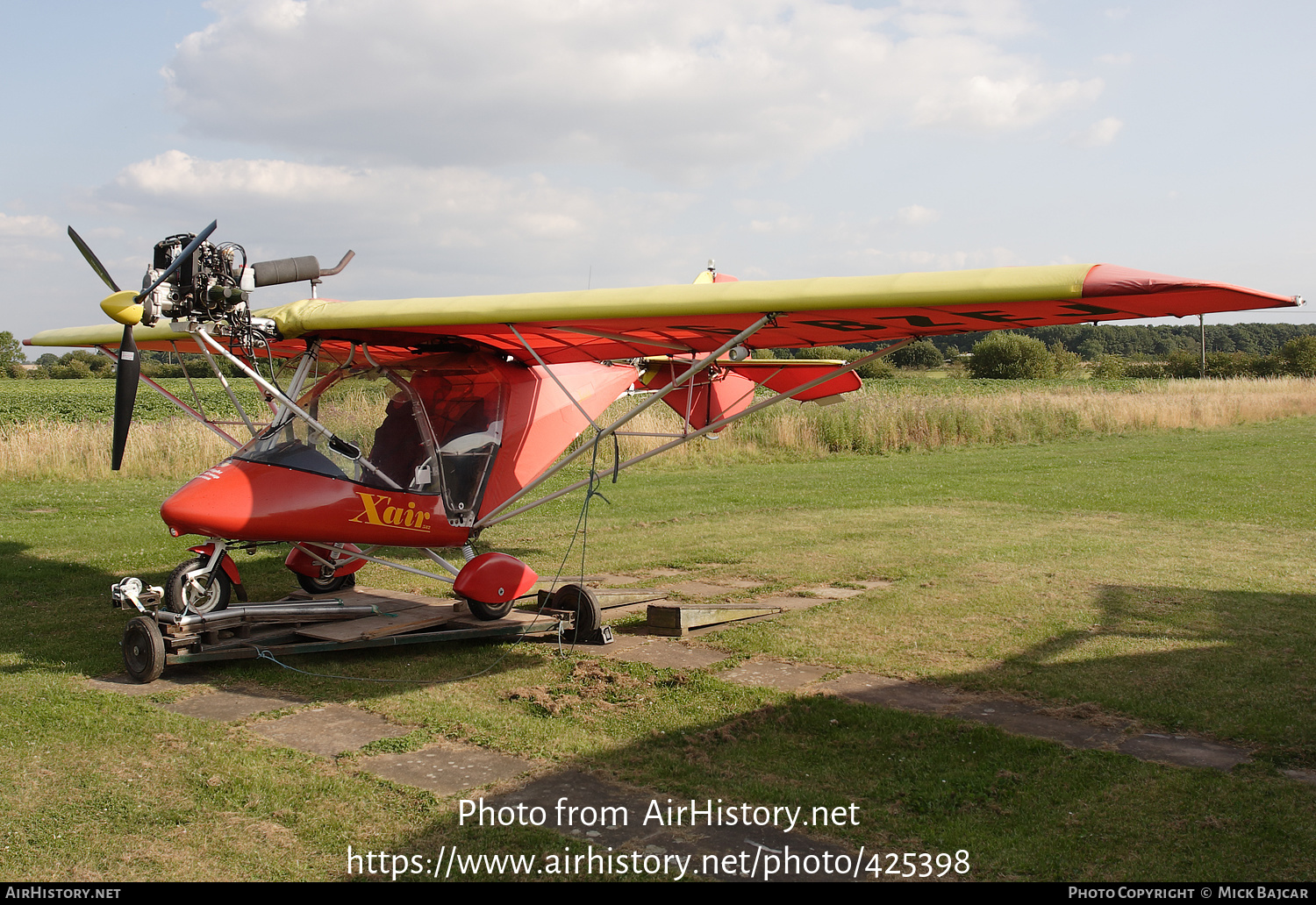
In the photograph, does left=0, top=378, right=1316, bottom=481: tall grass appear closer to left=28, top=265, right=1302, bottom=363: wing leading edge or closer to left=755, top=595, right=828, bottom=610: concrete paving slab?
left=28, top=265, right=1302, bottom=363: wing leading edge

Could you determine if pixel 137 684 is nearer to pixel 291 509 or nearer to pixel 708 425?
pixel 291 509

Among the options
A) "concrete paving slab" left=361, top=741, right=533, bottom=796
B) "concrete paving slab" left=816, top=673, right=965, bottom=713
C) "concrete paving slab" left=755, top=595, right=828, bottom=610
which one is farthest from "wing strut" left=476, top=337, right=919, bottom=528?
"concrete paving slab" left=361, top=741, right=533, bottom=796

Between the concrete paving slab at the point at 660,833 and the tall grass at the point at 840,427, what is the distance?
12.5ft

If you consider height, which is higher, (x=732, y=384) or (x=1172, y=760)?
(x=732, y=384)

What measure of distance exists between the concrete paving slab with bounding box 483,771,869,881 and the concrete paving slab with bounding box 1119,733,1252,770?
2.04 metres

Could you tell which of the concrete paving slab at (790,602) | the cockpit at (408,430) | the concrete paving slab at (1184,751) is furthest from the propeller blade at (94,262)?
the concrete paving slab at (1184,751)

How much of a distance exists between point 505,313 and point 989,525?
866 centimetres

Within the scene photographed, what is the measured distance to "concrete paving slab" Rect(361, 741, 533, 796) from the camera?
15.3ft

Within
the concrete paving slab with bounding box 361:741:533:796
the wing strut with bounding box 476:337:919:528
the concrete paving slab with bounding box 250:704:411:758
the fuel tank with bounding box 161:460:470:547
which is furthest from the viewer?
the wing strut with bounding box 476:337:919:528

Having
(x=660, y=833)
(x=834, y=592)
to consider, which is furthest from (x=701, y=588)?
(x=660, y=833)

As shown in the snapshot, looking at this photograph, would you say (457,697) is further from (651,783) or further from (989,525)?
(989,525)

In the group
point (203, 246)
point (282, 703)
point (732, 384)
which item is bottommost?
point (282, 703)

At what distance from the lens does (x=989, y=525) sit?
12.7 metres
